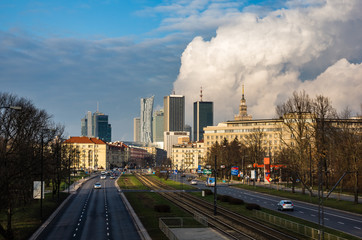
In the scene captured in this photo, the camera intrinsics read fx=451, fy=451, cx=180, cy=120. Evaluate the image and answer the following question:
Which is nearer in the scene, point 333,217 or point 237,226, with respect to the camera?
point 237,226

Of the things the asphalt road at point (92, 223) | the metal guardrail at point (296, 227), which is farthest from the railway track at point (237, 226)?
the asphalt road at point (92, 223)

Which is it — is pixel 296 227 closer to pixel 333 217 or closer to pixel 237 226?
pixel 237 226

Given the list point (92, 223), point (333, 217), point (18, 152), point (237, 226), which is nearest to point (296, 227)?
point (237, 226)

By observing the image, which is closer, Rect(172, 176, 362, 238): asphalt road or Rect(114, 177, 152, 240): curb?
Rect(114, 177, 152, 240): curb

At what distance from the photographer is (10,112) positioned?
6341 centimetres

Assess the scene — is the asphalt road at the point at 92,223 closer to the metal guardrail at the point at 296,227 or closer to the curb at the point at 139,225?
the curb at the point at 139,225

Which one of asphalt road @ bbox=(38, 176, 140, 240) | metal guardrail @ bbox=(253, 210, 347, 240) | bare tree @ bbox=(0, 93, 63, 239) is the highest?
bare tree @ bbox=(0, 93, 63, 239)

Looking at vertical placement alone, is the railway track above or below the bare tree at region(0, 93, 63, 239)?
below

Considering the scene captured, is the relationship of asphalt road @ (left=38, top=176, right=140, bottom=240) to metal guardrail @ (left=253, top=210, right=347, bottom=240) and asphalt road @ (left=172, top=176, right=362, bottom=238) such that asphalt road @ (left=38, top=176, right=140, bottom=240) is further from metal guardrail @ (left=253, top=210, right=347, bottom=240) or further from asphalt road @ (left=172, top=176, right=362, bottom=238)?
asphalt road @ (left=172, top=176, right=362, bottom=238)

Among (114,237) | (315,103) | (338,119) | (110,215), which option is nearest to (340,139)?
(338,119)

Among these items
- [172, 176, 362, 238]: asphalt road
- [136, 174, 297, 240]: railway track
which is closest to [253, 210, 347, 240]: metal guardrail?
[136, 174, 297, 240]: railway track

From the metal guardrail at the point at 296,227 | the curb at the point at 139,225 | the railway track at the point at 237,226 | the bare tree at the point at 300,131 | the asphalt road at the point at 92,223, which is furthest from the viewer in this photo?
the bare tree at the point at 300,131

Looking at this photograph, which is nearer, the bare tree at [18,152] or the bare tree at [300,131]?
the bare tree at [18,152]

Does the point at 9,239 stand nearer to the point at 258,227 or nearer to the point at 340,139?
the point at 258,227
